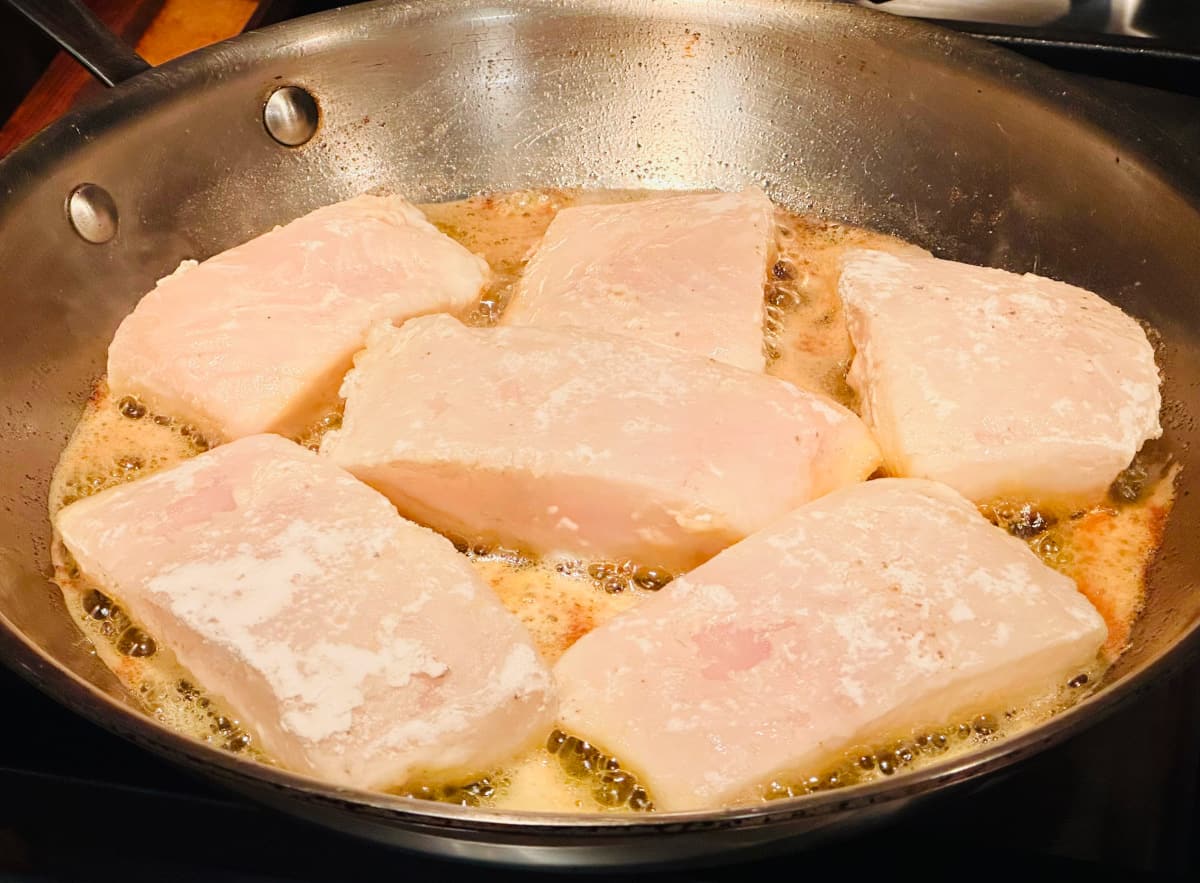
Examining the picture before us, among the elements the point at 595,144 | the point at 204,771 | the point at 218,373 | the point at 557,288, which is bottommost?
the point at 204,771

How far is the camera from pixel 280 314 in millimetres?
1644

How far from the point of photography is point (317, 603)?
124 centimetres

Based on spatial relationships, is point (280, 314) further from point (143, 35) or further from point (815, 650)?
point (143, 35)

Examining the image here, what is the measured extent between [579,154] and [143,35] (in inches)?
43.1

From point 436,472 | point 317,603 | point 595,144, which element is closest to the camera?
point 317,603

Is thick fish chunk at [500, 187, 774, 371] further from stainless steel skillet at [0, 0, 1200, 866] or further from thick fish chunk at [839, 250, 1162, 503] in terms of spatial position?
stainless steel skillet at [0, 0, 1200, 866]

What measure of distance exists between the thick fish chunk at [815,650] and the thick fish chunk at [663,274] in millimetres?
391

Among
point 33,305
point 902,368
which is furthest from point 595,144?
point 33,305

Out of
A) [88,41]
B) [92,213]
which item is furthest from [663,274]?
[88,41]

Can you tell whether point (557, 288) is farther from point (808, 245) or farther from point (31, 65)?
point (31, 65)

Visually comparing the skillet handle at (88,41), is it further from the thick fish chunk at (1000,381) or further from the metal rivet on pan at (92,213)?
the thick fish chunk at (1000,381)

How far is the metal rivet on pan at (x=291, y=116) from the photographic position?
1.94 m

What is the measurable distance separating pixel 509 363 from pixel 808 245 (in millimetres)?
668

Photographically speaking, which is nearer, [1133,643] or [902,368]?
[1133,643]
